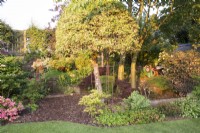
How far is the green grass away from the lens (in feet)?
18.6

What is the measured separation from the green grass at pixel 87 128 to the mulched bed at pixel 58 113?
447 millimetres

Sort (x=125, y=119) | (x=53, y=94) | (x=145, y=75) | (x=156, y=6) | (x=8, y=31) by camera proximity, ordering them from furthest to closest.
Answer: (x=8, y=31), (x=145, y=75), (x=156, y=6), (x=53, y=94), (x=125, y=119)

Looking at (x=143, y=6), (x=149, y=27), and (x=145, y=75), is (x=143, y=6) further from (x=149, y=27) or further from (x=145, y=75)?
(x=145, y=75)

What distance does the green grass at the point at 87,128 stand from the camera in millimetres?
5672

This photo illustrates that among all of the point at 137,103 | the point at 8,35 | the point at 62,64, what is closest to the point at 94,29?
the point at 137,103

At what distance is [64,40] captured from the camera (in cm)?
733

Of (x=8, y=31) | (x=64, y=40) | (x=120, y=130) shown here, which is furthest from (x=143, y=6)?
(x=8, y=31)

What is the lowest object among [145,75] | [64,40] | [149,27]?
[145,75]

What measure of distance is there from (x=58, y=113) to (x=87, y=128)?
1534mm

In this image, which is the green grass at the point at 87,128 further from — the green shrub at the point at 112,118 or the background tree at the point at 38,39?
the background tree at the point at 38,39

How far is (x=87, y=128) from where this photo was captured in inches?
230

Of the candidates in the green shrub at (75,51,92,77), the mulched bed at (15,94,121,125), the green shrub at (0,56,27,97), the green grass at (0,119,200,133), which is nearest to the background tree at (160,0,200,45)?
the green shrub at (75,51,92,77)

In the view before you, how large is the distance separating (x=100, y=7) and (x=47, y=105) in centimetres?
323

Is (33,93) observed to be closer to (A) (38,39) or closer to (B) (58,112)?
(B) (58,112)
